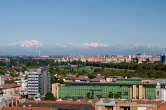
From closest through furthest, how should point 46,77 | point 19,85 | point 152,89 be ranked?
1. point 152,89
2. point 46,77
3. point 19,85

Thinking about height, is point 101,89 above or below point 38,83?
below

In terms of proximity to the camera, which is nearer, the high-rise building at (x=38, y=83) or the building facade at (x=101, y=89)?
the building facade at (x=101, y=89)

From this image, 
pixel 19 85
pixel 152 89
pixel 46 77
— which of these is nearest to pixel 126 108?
pixel 152 89

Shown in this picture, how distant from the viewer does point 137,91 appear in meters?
46.5

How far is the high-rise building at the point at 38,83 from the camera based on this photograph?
170 ft

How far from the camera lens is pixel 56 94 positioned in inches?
1882

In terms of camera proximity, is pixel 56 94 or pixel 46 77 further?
pixel 46 77

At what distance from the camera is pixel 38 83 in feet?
173

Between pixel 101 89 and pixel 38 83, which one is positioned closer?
pixel 101 89

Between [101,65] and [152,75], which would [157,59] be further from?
[152,75]

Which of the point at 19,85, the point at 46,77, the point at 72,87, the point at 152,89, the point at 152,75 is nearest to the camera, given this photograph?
the point at 152,89

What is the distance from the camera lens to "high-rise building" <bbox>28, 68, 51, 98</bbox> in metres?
51.8

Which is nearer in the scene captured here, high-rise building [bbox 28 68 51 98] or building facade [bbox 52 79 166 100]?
building facade [bbox 52 79 166 100]

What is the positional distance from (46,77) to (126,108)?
34.9 meters
